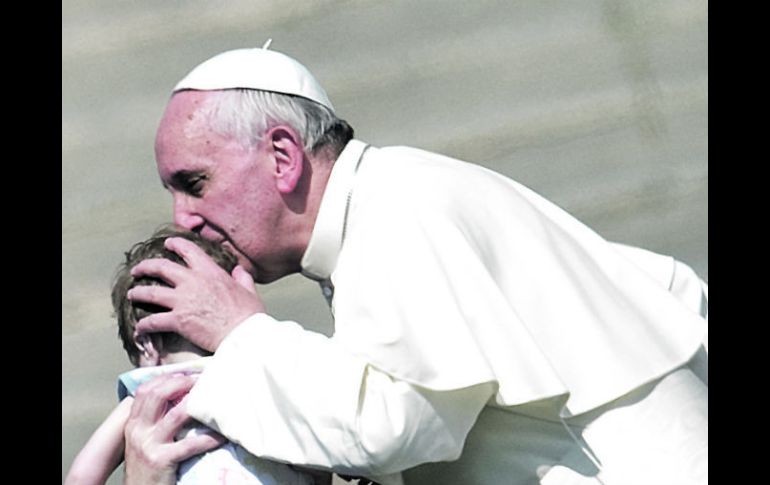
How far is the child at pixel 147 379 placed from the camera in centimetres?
Result: 413

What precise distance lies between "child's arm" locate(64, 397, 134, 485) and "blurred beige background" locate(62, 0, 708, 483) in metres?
2.04

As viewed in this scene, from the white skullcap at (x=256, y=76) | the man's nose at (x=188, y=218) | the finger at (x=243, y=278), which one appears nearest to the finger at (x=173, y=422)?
the finger at (x=243, y=278)

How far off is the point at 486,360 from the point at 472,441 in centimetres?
27

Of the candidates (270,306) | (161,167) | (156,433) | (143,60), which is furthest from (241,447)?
(143,60)

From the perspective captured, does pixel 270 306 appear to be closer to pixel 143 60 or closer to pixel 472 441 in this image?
pixel 143 60

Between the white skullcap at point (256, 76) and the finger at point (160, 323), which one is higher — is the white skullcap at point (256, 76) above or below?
above

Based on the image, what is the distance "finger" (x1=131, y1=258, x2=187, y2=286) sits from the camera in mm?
4262

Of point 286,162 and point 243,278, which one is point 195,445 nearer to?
point 243,278

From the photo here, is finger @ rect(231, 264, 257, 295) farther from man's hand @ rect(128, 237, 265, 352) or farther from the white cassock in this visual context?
the white cassock

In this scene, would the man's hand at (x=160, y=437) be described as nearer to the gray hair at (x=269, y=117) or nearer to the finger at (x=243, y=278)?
the finger at (x=243, y=278)

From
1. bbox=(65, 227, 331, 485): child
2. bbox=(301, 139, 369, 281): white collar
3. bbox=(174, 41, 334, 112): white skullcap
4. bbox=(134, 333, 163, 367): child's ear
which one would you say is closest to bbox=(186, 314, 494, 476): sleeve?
bbox=(65, 227, 331, 485): child

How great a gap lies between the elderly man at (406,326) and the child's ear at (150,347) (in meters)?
0.09

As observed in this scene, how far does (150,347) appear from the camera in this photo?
431 centimetres

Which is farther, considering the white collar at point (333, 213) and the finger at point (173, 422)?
the white collar at point (333, 213)
